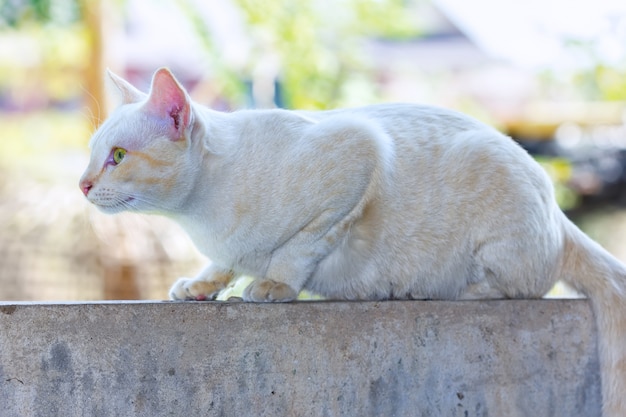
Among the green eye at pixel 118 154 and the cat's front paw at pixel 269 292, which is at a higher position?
the green eye at pixel 118 154

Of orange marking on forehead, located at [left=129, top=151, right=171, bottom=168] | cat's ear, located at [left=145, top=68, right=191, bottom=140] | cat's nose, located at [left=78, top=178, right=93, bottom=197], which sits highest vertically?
cat's ear, located at [left=145, top=68, right=191, bottom=140]

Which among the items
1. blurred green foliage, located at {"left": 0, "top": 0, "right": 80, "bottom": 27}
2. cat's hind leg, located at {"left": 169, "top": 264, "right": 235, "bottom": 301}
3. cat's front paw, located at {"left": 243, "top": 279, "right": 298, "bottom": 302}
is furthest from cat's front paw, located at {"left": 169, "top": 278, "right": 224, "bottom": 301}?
blurred green foliage, located at {"left": 0, "top": 0, "right": 80, "bottom": 27}

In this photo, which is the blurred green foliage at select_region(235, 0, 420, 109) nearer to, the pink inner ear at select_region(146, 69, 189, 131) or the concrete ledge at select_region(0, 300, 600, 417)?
the pink inner ear at select_region(146, 69, 189, 131)

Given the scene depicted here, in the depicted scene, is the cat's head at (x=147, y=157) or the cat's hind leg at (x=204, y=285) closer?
the cat's head at (x=147, y=157)

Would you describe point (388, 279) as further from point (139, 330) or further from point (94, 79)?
point (94, 79)

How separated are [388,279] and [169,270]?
344 centimetres

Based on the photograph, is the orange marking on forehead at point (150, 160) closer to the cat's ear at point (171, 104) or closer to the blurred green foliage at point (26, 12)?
the cat's ear at point (171, 104)

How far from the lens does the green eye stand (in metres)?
2.32

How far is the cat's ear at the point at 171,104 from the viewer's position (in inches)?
90.8

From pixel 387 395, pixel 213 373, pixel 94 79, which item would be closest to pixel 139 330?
pixel 213 373

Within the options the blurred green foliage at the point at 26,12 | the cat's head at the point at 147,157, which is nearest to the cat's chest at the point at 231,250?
the cat's head at the point at 147,157

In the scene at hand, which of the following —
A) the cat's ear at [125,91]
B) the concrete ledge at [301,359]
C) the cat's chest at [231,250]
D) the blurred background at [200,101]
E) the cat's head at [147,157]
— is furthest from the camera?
the blurred background at [200,101]

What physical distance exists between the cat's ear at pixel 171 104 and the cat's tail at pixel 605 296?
1309mm

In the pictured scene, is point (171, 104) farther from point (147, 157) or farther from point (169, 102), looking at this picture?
point (147, 157)
